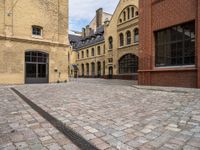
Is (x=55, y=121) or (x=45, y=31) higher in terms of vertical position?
(x=45, y=31)

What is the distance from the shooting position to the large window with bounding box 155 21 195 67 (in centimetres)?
1185

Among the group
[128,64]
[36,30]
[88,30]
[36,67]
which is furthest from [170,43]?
[88,30]

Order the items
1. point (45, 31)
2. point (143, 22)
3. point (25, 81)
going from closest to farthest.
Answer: point (143, 22), point (25, 81), point (45, 31)

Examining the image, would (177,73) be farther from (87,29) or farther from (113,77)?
(87,29)

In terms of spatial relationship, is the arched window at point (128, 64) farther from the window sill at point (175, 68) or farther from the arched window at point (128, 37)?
the window sill at point (175, 68)

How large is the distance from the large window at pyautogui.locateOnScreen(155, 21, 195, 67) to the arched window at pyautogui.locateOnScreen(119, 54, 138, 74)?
1298 cm

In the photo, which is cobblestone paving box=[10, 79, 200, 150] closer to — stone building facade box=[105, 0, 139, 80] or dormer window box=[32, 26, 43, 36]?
dormer window box=[32, 26, 43, 36]

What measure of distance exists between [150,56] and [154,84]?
85.3 inches

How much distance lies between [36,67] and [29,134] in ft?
55.1

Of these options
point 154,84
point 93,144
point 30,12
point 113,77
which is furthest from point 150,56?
point 113,77

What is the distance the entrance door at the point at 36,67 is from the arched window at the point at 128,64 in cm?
1288

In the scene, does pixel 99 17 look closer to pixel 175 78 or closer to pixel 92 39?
pixel 92 39

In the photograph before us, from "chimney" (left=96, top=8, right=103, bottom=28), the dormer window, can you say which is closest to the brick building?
the dormer window

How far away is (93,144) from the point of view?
10.6 feet
